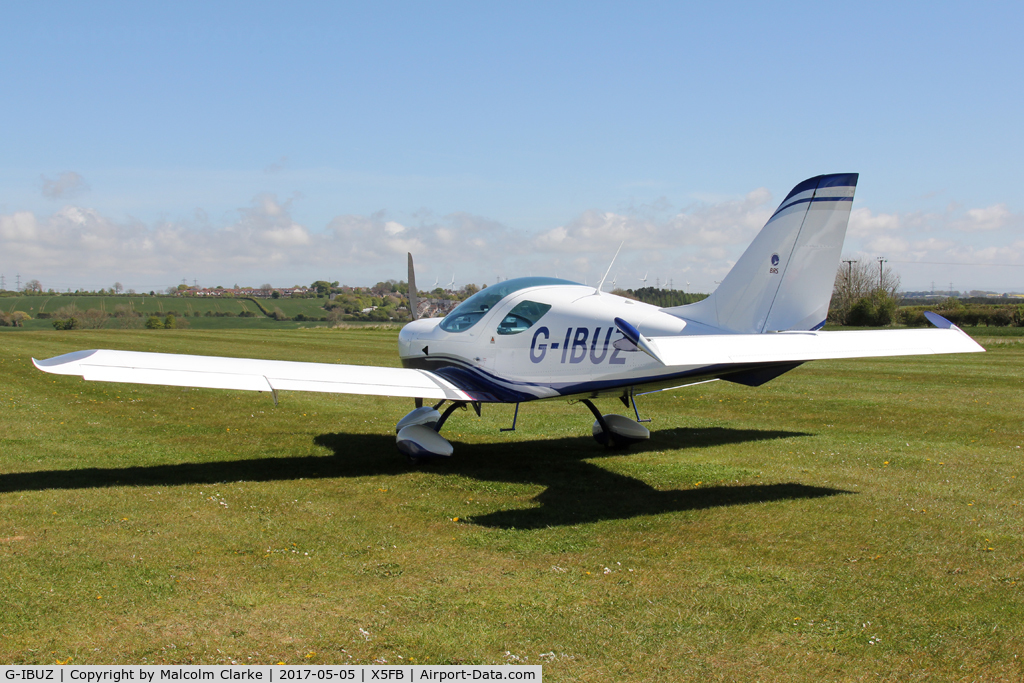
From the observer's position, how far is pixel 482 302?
1104 cm

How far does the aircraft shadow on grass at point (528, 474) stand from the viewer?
799 centimetres

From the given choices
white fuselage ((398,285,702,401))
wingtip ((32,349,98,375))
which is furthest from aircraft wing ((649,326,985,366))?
wingtip ((32,349,98,375))

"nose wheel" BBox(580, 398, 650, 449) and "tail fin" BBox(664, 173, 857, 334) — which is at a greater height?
"tail fin" BBox(664, 173, 857, 334)

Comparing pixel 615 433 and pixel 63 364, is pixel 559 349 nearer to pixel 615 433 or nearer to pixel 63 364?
pixel 615 433

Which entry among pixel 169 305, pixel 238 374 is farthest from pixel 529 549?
pixel 169 305

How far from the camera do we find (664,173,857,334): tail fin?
8906 mm

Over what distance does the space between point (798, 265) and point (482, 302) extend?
4.45 metres

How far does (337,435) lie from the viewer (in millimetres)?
12883

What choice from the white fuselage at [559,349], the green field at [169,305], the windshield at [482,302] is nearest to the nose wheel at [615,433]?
the white fuselage at [559,349]

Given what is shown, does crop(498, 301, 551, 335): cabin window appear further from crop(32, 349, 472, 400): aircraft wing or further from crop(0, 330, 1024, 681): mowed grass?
crop(0, 330, 1024, 681): mowed grass

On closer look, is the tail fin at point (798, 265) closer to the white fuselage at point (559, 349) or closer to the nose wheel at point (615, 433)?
the white fuselage at point (559, 349)

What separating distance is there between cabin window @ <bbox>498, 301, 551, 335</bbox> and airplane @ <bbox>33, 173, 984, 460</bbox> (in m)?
0.02

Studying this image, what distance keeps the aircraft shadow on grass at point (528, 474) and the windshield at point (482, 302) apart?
2.00 m

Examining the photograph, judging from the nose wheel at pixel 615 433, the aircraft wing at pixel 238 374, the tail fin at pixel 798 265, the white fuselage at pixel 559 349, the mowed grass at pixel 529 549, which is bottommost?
the mowed grass at pixel 529 549
